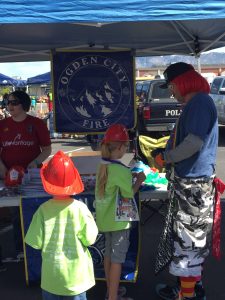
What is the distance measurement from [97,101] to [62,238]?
2.77 metres

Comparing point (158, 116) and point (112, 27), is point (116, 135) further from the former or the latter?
point (158, 116)

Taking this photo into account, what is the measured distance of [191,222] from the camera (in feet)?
10.6

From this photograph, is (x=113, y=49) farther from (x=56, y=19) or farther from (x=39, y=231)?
(x=39, y=231)

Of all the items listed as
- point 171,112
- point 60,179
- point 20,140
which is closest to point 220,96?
point 171,112

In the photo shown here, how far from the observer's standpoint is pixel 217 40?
4777mm

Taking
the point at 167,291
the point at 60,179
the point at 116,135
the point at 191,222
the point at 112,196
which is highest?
the point at 116,135

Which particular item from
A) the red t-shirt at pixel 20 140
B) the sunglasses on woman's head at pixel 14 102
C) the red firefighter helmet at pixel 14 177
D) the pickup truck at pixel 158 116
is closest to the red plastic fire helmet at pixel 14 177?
Answer: the red firefighter helmet at pixel 14 177

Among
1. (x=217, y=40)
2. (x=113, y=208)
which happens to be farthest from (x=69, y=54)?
(x=113, y=208)

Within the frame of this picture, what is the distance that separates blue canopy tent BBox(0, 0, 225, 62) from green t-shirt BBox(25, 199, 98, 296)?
1147 mm

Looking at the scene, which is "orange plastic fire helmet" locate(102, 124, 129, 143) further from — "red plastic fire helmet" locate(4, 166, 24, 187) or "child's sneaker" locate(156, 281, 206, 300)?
"child's sneaker" locate(156, 281, 206, 300)

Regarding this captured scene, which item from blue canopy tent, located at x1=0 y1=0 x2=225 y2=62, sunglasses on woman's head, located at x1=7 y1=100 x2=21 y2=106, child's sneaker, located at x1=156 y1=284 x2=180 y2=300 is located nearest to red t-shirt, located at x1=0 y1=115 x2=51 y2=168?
sunglasses on woman's head, located at x1=7 y1=100 x2=21 y2=106

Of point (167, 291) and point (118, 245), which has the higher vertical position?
point (118, 245)

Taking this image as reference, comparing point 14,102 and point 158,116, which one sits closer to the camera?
point 14,102

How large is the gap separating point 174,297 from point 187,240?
0.69m
